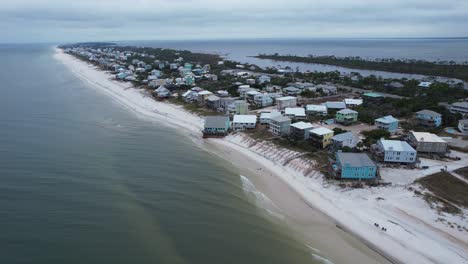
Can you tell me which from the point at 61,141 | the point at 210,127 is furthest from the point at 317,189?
the point at 61,141

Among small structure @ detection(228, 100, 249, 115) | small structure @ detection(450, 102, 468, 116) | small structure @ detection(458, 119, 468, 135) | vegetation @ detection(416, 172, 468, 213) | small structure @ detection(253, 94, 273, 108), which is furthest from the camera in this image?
small structure @ detection(253, 94, 273, 108)

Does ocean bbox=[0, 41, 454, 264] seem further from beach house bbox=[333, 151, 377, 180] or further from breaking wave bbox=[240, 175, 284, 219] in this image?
beach house bbox=[333, 151, 377, 180]

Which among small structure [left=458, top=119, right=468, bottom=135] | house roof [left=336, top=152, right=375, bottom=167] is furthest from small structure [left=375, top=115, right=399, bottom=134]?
house roof [left=336, top=152, right=375, bottom=167]

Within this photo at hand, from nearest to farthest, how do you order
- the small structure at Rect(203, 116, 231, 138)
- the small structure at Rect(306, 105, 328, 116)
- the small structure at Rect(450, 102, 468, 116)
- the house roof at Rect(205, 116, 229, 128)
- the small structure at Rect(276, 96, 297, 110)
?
1. the small structure at Rect(203, 116, 231, 138)
2. the house roof at Rect(205, 116, 229, 128)
3. the small structure at Rect(450, 102, 468, 116)
4. the small structure at Rect(306, 105, 328, 116)
5. the small structure at Rect(276, 96, 297, 110)

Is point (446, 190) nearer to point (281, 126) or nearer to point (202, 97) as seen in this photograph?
point (281, 126)

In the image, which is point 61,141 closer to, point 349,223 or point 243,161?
point 243,161

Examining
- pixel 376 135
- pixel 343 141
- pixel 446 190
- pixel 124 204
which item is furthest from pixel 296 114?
pixel 124 204

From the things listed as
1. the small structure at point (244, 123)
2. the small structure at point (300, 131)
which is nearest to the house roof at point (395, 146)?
the small structure at point (300, 131)
